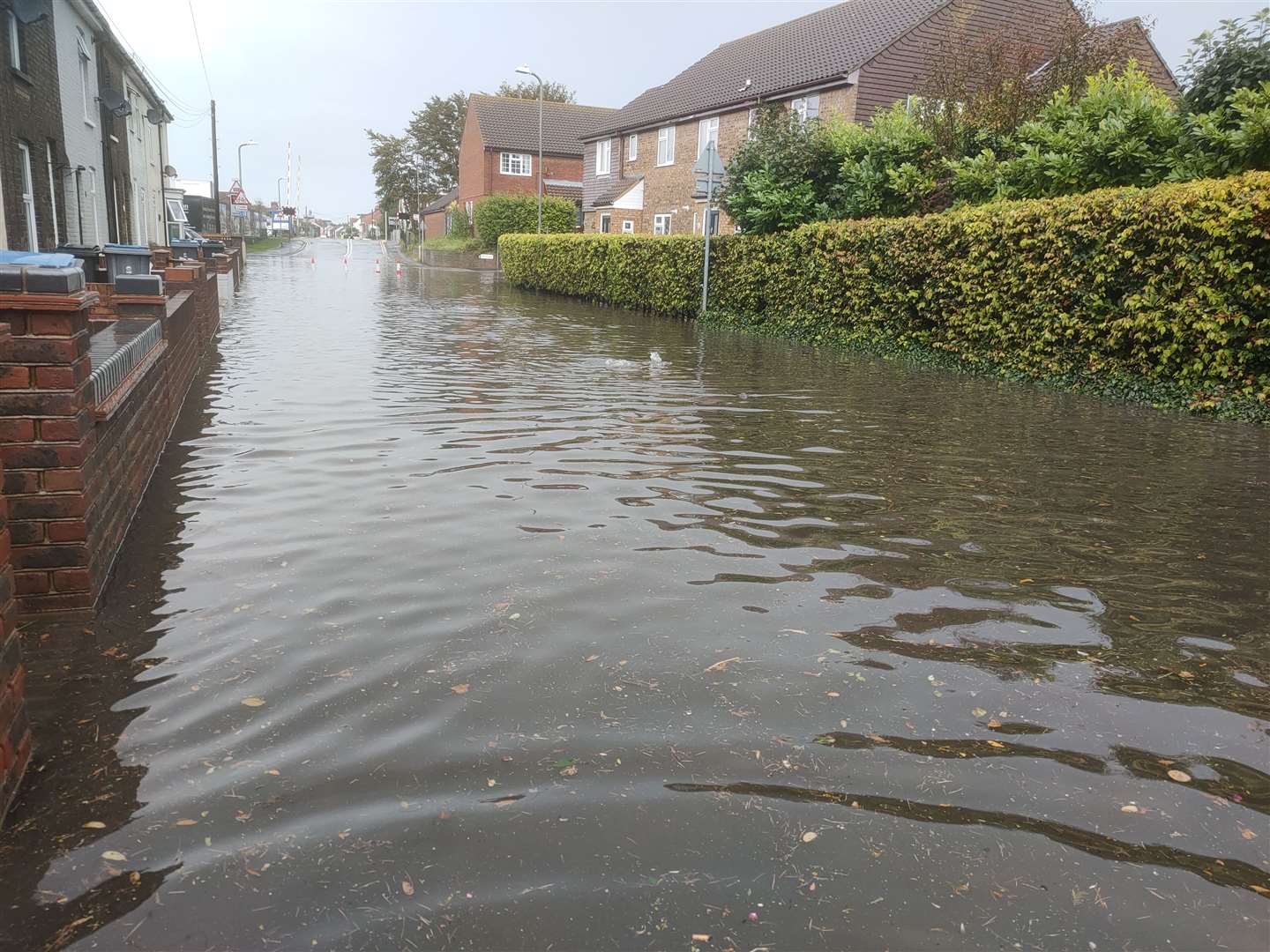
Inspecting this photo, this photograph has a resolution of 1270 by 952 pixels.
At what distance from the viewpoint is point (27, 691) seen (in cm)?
345

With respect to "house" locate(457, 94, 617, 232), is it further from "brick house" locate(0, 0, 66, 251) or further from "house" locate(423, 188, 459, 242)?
"brick house" locate(0, 0, 66, 251)

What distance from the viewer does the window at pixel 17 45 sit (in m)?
15.8

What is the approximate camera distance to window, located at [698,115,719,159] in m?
35.9

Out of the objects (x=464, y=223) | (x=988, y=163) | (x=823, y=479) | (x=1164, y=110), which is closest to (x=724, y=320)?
(x=988, y=163)

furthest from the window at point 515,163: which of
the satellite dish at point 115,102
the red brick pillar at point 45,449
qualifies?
the red brick pillar at point 45,449

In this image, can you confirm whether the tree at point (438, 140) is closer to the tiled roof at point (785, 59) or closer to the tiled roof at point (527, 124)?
the tiled roof at point (527, 124)

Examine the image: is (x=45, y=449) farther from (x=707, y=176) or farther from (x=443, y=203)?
(x=443, y=203)

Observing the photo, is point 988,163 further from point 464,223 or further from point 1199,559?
point 464,223

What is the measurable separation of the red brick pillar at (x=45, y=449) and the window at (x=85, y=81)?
21.9 m

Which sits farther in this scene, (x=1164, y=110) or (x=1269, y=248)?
(x=1164, y=110)

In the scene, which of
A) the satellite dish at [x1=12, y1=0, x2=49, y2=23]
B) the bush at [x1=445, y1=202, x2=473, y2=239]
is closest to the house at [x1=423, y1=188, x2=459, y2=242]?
the bush at [x1=445, y1=202, x2=473, y2=239]

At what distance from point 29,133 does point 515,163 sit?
4388 centimetres

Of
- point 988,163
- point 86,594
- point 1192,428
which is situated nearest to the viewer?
point 86,594

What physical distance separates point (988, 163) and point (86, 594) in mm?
15440
